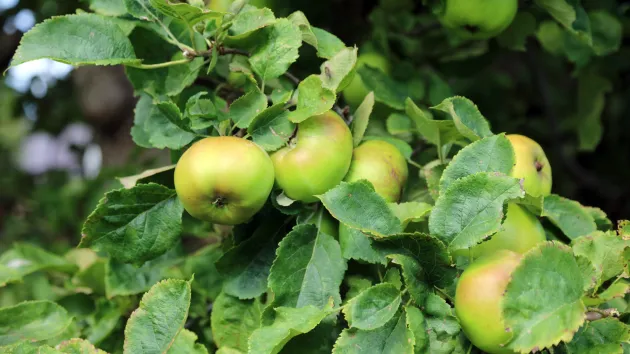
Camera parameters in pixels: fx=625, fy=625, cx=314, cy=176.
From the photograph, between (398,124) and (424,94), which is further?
(424,94)

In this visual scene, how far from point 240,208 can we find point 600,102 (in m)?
1.00

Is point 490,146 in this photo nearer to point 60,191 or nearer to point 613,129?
point 613,129

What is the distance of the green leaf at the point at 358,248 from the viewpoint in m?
0.73

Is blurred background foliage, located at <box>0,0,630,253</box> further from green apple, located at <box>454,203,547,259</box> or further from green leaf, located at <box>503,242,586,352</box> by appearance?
green leaf, located at <box>503,242,586,352</box>

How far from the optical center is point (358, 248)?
0.75 metres

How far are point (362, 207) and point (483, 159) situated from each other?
0.15m

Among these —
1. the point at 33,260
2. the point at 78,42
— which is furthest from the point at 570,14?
the point at 33,260

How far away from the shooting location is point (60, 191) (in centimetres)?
192

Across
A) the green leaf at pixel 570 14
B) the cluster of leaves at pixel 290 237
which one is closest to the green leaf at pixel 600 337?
the cluster of leaves at pixel 290 237

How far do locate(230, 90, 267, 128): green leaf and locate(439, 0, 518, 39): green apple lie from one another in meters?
0.37

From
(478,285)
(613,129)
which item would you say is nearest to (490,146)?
(478,285)

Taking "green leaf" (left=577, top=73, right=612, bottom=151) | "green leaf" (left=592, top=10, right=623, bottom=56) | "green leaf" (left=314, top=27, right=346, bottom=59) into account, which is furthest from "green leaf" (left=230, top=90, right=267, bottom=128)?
"green leaf" (left=577, top=73, right=612, bottom=151)

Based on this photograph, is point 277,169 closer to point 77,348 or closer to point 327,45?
point 327,45

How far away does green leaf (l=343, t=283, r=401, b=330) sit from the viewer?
661mm
